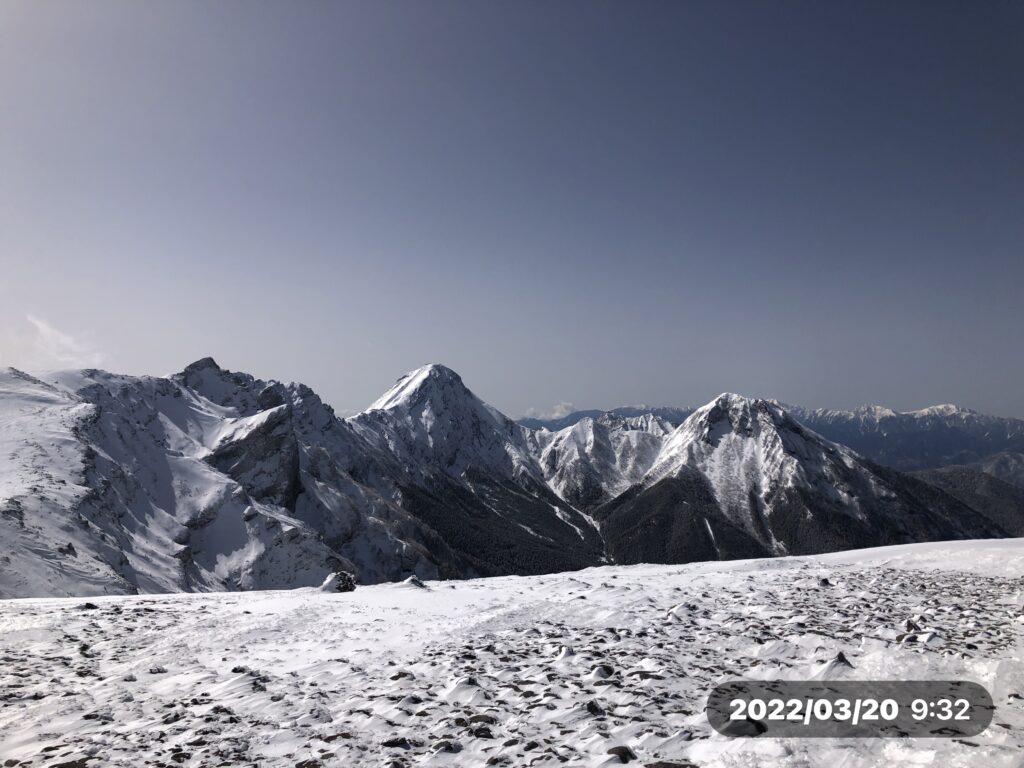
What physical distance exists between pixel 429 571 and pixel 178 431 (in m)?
77.1

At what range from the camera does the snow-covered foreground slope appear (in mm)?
8156

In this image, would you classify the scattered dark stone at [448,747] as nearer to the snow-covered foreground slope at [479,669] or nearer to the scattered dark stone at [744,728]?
the snow-covered foreground slope at [479,669]

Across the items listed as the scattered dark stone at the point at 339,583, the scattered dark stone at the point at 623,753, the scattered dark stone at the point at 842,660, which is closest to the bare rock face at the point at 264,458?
the scattered dark stone at the point at 339,583

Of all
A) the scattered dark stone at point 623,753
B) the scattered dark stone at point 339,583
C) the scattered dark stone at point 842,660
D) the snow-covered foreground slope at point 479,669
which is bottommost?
the scattered dark stone at point 339,583

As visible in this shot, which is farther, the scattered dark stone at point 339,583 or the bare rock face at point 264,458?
the bare rock face at point 264,458

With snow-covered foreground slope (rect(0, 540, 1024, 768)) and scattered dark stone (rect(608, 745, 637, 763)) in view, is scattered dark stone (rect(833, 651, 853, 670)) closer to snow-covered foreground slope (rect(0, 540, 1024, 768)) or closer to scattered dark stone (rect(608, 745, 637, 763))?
snow-covered foreground slope (rect(0, 540, 1024, 768))

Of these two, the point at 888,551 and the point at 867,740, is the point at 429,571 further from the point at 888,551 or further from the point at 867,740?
the point at 867,740

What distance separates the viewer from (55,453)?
6119cm
